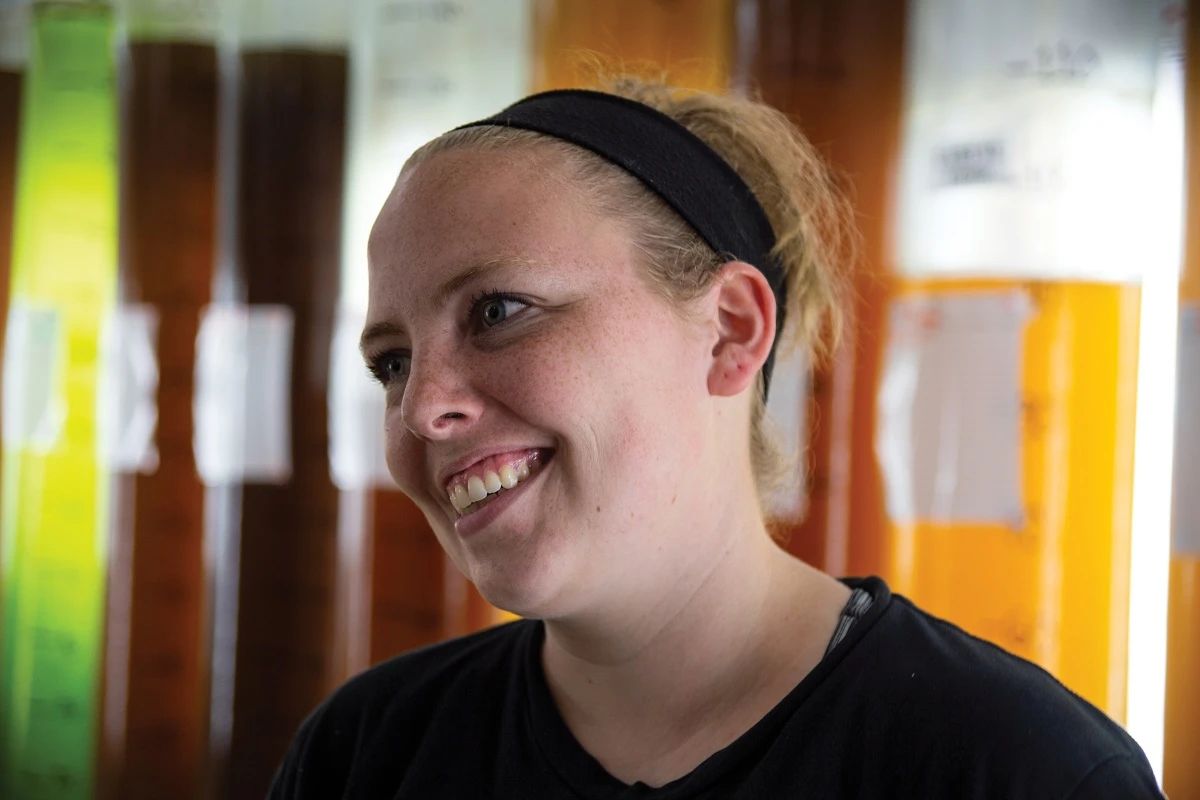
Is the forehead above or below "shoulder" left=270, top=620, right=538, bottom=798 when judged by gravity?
above

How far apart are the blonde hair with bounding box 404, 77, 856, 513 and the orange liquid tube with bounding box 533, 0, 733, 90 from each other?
32cm

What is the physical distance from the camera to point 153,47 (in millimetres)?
1636

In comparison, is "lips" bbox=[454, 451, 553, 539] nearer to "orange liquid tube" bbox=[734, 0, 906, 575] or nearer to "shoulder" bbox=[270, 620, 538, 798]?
"shoulder" bbox=[270, 620, 538, 798]

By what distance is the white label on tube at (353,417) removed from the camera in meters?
1.48

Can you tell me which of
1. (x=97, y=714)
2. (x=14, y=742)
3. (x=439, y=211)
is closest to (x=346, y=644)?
(x=97, y=714)

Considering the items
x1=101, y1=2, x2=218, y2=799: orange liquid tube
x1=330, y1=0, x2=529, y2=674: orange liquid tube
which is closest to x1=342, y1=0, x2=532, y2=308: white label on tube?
x1=330, y1=0, x2=529, y2=674: orange liquid tube

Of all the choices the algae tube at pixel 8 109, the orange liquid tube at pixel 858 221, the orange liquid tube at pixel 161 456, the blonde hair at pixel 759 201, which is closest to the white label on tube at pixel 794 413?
the orange liquid tube at pixel 858 221

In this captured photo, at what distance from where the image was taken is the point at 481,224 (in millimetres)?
790

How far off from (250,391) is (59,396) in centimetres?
32

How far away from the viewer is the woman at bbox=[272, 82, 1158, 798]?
29.2 inches

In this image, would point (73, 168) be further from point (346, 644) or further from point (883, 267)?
point (883, 267)

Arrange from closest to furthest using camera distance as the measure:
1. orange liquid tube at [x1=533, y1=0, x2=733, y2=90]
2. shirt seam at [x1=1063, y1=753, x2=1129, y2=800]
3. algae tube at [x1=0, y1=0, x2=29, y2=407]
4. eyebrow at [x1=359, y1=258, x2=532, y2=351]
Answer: shirt seam at [x1=1063, y1=753, x2=1129, y2=800]
eyebrow at [x1=359, y1=258, x2=532, y2=351]
orange liquid tube at [x1=533, y1=0, x2=733, y2=90]
algae tube at [x1=0, y1=0, x2=29, y2=407]

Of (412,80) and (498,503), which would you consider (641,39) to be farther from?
(498,503)

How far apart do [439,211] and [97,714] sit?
1153 mm
